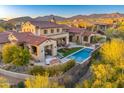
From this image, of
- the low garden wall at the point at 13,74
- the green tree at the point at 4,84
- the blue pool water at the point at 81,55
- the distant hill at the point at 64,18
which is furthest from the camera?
the blue pool water at the point at 81,55

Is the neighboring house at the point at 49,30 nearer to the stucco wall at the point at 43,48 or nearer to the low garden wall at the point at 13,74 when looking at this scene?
the stucco wall at the point at 43,48

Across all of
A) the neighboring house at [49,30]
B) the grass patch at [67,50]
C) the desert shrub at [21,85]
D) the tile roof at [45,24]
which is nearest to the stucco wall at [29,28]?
the neighboring house at [49,30]

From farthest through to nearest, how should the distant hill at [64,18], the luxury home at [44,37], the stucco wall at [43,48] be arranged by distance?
the stucco wall at [43,48]
the luxury home at [44,37]
the distant hill at [64,18]

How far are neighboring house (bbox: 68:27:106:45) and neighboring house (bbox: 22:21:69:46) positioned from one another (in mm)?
152

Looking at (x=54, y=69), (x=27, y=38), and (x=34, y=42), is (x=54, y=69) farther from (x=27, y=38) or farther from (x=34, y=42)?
(x=27, y=38)

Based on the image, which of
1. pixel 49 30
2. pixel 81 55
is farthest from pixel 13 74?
pixel 81 55

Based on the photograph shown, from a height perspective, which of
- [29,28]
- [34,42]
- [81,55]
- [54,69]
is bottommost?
[54,69]

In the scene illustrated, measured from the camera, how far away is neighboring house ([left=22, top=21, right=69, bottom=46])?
20.5 ft

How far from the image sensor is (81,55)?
6574mm

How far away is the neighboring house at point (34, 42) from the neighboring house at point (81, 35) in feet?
1.76

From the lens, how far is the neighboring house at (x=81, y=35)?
21.6 ft

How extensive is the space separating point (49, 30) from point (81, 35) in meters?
0.93

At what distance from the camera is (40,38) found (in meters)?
6.34
